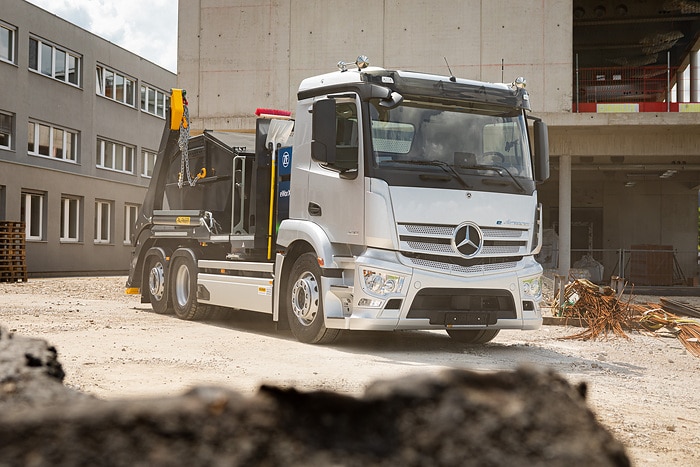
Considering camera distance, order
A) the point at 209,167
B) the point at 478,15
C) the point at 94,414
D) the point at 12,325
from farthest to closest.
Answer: the point at 478,15 < the point at 209,167 < the point at 12,325 < the point at 94,414

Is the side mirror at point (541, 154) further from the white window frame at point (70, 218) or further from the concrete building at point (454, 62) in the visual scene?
the white window frame at point (70, 218)

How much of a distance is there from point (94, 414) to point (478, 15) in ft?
79.1

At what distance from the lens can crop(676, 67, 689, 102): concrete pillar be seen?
24.2m

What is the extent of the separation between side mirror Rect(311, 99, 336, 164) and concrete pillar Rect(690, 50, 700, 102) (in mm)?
17234

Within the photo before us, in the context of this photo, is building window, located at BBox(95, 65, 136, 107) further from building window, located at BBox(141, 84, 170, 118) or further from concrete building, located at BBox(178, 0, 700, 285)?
concrete building, located at BBox(178, 0, 700, 285)

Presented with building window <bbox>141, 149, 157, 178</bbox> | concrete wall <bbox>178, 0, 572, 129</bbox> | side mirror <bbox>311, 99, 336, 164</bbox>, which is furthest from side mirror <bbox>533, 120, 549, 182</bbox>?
building window <bbox>141, 149, 157, 178</bbox>

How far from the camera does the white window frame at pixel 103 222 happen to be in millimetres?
40438

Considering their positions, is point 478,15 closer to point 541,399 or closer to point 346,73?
point 346,73

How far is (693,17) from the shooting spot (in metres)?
29.4

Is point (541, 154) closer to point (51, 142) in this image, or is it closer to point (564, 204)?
point (564, 204)

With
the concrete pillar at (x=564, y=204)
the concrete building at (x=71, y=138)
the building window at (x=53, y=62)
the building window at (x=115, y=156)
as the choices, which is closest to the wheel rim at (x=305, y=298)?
the concrete pillar at (x=564, y=204)

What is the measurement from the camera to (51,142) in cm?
3716

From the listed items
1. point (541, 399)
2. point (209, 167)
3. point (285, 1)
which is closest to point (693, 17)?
point (285, 1)

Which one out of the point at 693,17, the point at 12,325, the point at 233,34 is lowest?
the point at 12,325
